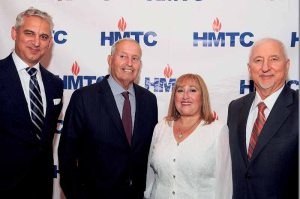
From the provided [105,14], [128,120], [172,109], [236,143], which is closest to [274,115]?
[236,143]

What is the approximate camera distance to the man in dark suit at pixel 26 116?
2207 millimetres

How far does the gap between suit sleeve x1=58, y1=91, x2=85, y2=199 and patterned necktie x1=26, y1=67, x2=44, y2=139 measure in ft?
0.57

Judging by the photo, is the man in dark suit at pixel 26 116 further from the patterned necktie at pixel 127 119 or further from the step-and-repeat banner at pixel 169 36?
the step-and-repeat banner at pixel 169 36

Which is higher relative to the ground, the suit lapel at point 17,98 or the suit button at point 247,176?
the suit lapel at point 17,98

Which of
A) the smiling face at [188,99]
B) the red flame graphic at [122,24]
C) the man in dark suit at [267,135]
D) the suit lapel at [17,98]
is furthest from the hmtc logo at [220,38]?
the suit lapel at [17,98]

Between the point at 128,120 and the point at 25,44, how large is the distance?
866 millimetres

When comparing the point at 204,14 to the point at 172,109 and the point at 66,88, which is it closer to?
the point at 172,109

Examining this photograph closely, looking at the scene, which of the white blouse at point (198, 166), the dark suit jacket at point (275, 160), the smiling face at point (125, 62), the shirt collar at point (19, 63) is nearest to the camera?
the dark suit jacket at point (275, 160)

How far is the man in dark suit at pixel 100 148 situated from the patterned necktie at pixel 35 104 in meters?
0.17

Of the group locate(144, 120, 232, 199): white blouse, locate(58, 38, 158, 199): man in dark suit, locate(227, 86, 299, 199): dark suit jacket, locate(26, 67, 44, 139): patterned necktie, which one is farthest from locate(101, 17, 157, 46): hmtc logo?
locate(227, 86, 299, 199): dark suit jacket

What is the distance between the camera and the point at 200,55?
10.1 ft

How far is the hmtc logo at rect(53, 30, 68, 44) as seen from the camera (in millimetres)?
3150

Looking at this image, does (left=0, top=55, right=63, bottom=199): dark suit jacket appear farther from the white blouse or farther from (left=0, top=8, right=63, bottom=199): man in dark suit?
the white blouse

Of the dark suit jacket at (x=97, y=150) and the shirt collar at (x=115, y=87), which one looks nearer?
the dark suit jacket at (x=97, y=150)
